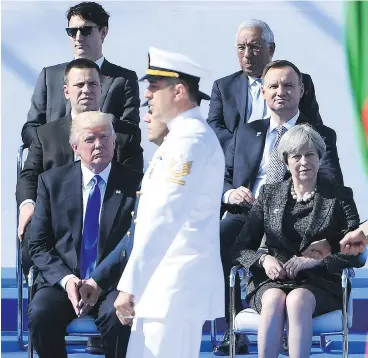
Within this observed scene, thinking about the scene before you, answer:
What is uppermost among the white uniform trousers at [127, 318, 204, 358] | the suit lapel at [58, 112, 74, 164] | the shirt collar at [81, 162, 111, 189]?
the suit lapel at [58, 112, 74, 164]

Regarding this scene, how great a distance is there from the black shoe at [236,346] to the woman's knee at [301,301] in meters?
0.74

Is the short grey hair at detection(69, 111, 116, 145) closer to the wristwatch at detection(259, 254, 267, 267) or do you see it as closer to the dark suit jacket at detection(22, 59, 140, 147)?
the dark suit jacket at detection(22, 59, 140, 147)

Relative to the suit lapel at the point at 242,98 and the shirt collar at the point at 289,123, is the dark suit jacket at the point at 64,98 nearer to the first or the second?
the suit lapel at the point at 242,98

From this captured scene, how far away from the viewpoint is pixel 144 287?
470 cm

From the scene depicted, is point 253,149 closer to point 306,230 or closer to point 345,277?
point 306,230

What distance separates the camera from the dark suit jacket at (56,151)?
21.1 ft

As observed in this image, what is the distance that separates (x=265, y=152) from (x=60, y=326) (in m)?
1.39

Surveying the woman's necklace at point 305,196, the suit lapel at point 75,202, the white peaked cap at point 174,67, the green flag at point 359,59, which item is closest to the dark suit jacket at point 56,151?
the suit lapel at point 75,202

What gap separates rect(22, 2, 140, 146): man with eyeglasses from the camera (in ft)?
22.2

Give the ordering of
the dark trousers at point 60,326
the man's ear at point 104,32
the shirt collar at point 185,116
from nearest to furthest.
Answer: the shirt collar at point 185,116
the dark trousers at point 60,326
the man's ear at point 104,32

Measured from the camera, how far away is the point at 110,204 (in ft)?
19.8

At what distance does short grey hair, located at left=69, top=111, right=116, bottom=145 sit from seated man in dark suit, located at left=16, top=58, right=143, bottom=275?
27 cm

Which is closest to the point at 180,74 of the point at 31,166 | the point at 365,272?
the point at 31,166

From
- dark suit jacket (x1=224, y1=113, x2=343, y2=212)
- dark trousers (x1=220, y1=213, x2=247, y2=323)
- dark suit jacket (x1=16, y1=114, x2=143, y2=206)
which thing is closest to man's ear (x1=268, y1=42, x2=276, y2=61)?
dark suit jacket (x1=224, y1=113, x2=343, y2=212)
